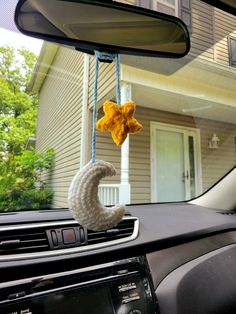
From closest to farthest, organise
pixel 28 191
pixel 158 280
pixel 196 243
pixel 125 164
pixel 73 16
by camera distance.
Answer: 1. pixel 73 16
2. pixel 158 280
3. pixel 196 243
4. pixel 28 191
5. pixel 125 164

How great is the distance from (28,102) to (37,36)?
1.00 m

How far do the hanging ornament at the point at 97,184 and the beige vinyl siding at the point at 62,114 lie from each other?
50.3 inches

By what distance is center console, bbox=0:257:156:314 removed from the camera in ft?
2.92

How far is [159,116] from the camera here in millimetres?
4477

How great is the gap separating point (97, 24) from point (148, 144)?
347cm

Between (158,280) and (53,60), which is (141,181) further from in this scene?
A: (158,280)

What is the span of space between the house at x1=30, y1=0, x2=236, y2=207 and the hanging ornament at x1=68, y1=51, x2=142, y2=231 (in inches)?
61.9

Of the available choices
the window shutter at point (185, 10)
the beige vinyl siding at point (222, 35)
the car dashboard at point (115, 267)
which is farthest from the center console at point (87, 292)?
the beige vinyl siding at point (222, 35)

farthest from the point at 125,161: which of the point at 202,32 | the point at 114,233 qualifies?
the point at 114,233

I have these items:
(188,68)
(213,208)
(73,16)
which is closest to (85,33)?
(73,16)

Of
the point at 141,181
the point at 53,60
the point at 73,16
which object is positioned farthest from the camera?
the point at 141,181

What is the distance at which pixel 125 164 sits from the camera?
11.2 feet

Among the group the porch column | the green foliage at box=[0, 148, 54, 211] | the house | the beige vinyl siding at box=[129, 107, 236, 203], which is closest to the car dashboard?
the green foliage at box=[0, 148, 54, 211]

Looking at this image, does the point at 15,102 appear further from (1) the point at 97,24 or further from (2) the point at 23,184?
(1) the point at 97,24
